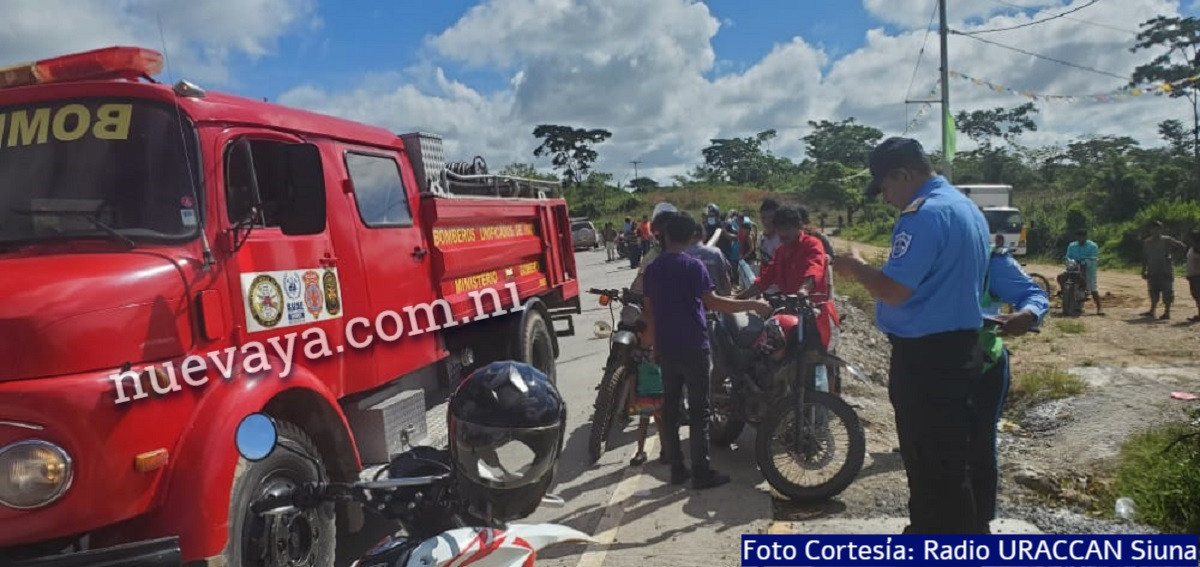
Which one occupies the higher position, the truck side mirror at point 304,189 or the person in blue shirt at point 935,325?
the truck side mirror at point 304,189

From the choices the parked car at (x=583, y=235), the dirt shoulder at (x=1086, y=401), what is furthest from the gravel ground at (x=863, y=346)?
the parked car at (x=583, y=235)

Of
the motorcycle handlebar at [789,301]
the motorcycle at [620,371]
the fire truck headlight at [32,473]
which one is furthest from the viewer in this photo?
the motorcycle at [620,371]

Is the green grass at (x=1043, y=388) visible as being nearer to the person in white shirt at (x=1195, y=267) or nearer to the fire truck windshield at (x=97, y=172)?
the person in white shirt at (x=1195, y=267)

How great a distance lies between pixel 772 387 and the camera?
507 cm

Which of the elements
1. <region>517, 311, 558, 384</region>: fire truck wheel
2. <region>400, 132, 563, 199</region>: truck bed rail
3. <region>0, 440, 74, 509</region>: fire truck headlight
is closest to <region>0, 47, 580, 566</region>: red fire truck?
<region>0, 440, 74, 509</region>: fire truck headlight

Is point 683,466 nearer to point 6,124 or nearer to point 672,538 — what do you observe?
point 672,538

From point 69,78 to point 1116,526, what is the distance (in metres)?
5.08

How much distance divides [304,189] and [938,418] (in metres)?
2.83

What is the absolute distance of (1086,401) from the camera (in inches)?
253

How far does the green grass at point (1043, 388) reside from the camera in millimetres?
6727

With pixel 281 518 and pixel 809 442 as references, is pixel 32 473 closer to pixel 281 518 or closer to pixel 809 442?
pixel 281 518

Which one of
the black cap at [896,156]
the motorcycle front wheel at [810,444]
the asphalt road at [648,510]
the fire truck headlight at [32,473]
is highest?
the black cap at [896,156]

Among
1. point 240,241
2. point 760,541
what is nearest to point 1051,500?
point 760,541

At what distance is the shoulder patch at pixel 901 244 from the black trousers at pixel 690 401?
72.2 inches
